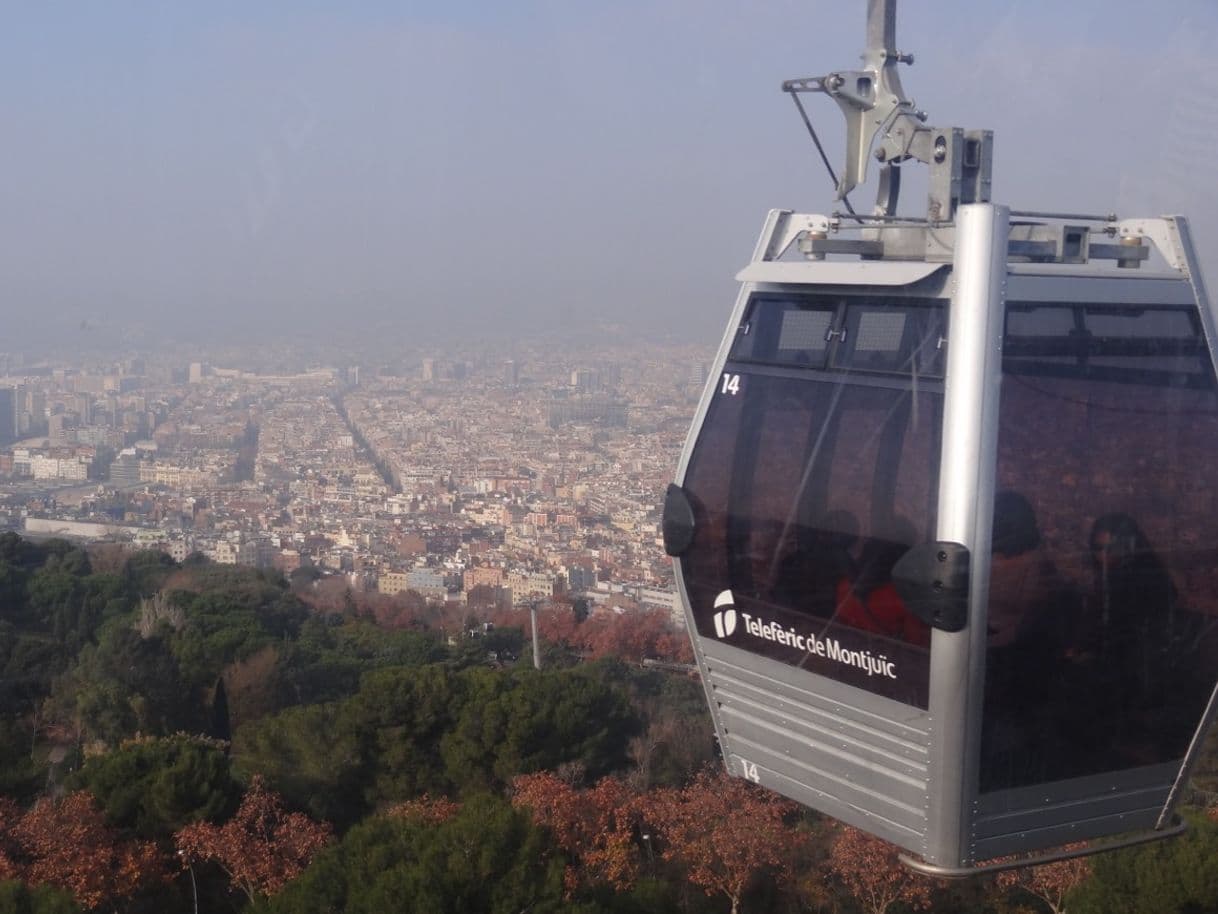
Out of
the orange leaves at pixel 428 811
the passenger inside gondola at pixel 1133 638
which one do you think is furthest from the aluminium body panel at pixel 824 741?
the orange leaves at pixel 428 811

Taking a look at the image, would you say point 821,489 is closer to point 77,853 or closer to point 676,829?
point 676,829

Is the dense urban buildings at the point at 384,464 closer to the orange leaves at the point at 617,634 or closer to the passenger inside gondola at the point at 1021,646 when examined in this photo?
the orange leaves at the point at 617,634

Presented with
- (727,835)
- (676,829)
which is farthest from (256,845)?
(727,835)

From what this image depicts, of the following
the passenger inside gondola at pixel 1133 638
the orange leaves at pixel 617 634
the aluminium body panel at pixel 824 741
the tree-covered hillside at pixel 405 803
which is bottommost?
the orange leaves at pixel 617 634

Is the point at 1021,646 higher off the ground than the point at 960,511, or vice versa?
the point at 960,511

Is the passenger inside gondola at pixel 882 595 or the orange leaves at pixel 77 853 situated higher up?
the passenger inside gondola at pixel 882 595

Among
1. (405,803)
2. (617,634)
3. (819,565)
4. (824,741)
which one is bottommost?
(617,634)
